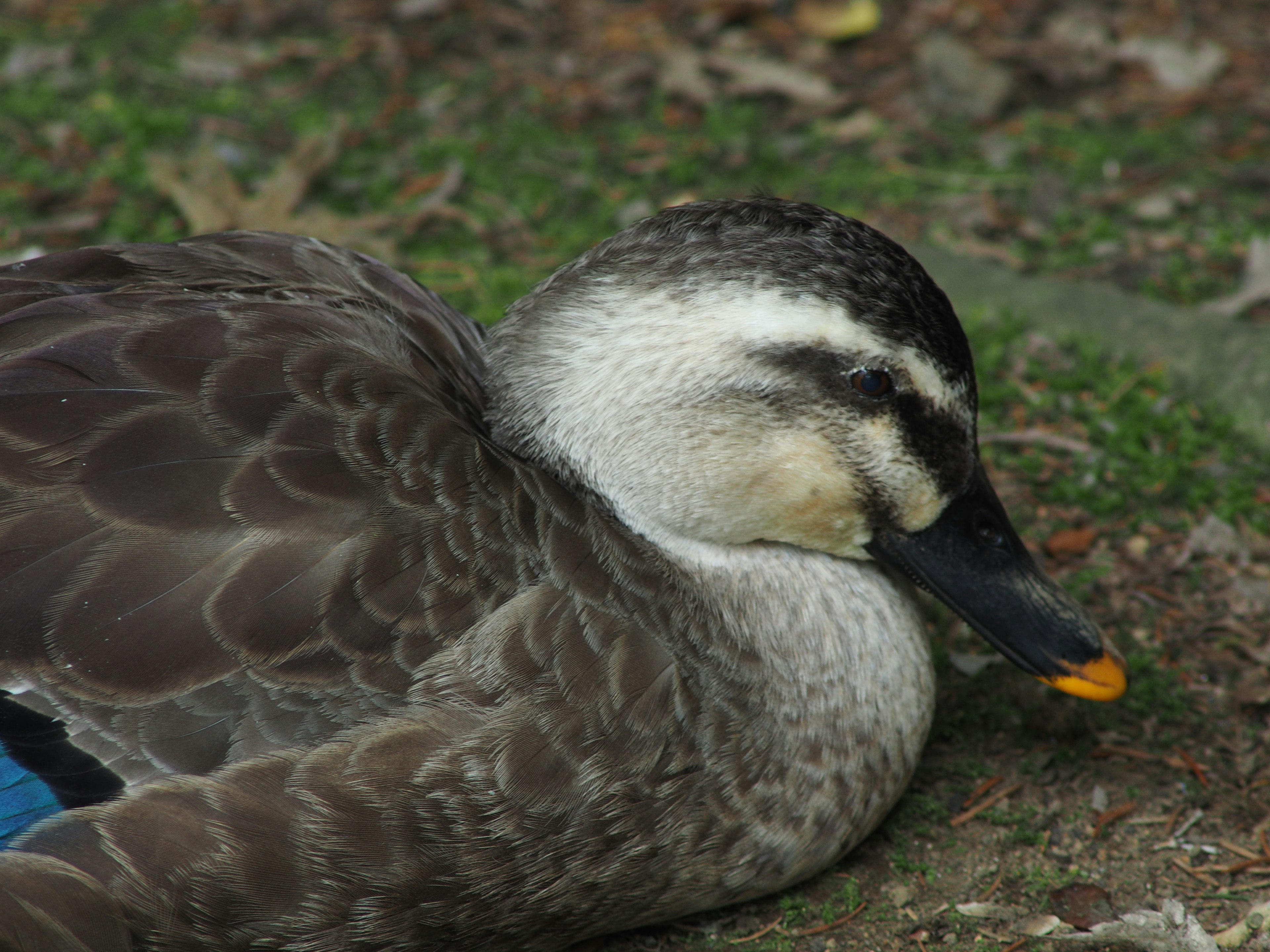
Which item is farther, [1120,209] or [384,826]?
[1120,209]

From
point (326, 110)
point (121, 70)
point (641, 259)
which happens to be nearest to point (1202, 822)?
point (641, 259)

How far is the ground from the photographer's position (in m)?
3.20

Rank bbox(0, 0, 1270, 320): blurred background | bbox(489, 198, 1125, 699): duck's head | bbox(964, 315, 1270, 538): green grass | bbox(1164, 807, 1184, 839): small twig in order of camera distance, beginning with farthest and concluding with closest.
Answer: bbox(0, 0, 1270, 320): blurred background, bbox(964, 315, 1270, 538): green grass, bbox(1164, 807, 1184, 839): small twig, bbox(489, 198, 1125, 699): duck's head

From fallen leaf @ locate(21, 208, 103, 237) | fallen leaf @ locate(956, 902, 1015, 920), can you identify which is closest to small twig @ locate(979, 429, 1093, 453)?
fallen leaf @ locate(956, 902, 1015, 920)

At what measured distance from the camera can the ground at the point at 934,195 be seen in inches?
126

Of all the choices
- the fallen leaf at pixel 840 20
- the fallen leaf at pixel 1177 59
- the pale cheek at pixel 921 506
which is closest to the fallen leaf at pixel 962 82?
the fallen leaf at pixel 840 20

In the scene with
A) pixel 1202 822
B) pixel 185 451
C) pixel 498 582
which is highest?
pixel 185 451

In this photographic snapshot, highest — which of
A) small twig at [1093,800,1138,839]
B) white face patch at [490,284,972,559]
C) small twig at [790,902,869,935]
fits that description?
white face patch at [490,284,972,559]

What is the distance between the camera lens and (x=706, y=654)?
2.87 metres

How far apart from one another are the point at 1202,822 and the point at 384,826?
213 cm

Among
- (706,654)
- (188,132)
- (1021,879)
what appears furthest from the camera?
(188,132)

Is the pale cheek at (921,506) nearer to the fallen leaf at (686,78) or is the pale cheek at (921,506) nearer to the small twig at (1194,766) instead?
the small twig at (1194,766)

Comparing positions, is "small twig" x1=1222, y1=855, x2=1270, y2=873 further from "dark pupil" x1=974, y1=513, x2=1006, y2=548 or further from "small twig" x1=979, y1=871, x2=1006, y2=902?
"dark pupil" x1=974, y1=513, x2=1006, y2=548

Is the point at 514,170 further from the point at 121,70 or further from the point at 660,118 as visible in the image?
the point at 121,70
